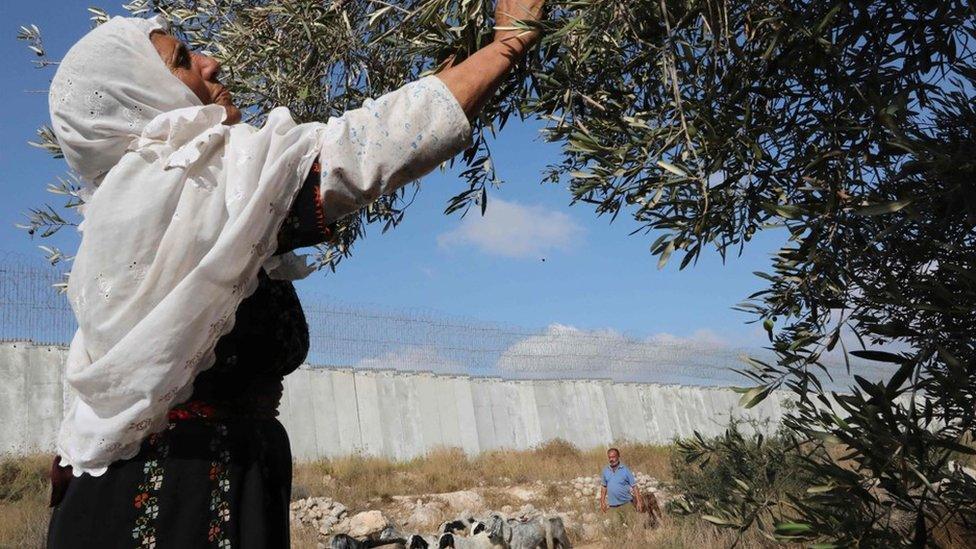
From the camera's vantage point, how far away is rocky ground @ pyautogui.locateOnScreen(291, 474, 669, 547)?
15.3 metres

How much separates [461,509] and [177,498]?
56.9ft

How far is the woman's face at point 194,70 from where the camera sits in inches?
75.0

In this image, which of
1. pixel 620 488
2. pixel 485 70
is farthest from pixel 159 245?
pixel 620 488

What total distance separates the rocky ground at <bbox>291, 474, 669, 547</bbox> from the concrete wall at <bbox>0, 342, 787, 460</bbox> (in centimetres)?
319

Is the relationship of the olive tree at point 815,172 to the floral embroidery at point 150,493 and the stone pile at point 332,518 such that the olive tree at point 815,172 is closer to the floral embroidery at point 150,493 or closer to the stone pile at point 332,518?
the floral embroidery at point 150,493

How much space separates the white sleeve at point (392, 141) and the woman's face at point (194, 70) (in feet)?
1.41

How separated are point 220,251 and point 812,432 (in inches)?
63.2

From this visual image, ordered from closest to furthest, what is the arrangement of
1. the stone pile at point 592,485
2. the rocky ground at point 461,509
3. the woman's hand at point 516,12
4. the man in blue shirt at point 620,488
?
the woman's hand at point 516,12
the man in blue shirt at point 620,488
the rocky ground at point 461,509
the stone pile at point 592,485

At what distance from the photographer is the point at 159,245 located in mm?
1658

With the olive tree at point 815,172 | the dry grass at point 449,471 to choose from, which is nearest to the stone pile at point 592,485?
the dry grass at point 449,471

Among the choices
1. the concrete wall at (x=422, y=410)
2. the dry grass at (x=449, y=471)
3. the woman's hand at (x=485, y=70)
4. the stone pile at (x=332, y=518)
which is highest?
the concrete wall at (x=422, y=410)

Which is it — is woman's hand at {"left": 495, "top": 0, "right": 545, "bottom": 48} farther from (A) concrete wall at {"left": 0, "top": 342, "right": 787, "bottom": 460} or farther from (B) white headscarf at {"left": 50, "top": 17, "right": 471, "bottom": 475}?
(A) concrete wall at {"left": 0, "top": 342, "right": 787, "bottom": 460}

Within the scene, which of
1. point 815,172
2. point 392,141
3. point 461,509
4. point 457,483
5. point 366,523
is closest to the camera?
point 392,141

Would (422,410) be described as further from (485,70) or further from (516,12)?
(485,70)
